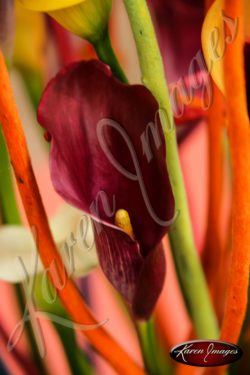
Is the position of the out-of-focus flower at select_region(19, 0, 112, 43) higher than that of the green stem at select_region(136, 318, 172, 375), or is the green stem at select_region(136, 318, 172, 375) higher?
the out-of-focus flower at select_region(19, 0, 112, 43)

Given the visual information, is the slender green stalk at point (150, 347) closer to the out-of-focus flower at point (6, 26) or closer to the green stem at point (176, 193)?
the green stem at point (176, 193)

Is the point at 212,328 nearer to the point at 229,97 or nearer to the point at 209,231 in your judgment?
the point at 209,231

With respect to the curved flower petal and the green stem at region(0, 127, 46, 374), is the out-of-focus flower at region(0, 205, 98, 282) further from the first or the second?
the curved flower petal

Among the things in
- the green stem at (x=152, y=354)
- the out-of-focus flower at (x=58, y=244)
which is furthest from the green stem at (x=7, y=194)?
the green stem at (x=152, y=354)

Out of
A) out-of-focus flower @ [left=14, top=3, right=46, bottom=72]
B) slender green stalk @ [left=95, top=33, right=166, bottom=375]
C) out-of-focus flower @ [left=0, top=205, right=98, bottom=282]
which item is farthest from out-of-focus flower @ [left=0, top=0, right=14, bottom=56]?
slender green stalk @ [left=95, top=33, right=166, bottom=375]

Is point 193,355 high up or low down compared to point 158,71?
down

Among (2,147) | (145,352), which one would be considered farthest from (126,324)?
(2,147)

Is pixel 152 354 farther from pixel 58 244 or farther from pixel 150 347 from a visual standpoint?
pixel 58 244
